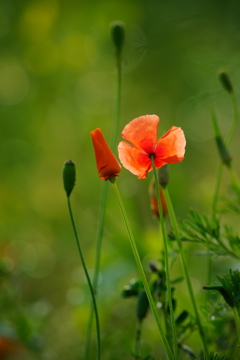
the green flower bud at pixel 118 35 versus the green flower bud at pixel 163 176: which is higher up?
the green flower bud at pixel 118 35

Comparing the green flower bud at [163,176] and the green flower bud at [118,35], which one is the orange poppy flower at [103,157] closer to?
the green flower bud at [163,176]

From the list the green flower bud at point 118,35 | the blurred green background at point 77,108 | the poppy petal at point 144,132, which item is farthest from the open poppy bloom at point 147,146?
the blurred green background at point 77,108

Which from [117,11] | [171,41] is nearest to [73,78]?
[117,11]

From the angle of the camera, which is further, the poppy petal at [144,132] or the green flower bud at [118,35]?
the green flower bud at [118,35]

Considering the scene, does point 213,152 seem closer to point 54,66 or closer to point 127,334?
point 54,66

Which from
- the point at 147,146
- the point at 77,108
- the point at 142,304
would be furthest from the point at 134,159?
the point at 77,108

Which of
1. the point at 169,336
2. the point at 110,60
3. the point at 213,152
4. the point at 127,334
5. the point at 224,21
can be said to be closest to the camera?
the point at 169,336

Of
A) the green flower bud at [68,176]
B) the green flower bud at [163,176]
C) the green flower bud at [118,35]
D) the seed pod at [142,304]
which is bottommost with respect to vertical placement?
the seed pod at [142,304]

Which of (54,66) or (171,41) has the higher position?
(54,66)
